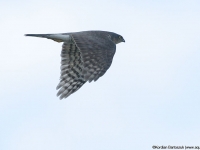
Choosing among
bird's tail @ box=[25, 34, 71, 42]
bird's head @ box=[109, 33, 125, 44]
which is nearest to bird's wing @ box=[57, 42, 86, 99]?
bird's tail @ box=[25, 34, 71, 42]

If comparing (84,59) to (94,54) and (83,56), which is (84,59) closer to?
(83,56)

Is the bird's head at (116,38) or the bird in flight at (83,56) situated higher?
the bird's head at (116,38)

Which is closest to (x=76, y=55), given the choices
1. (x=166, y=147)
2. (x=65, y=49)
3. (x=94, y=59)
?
(x=65, y=49)

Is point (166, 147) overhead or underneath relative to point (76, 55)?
underneath

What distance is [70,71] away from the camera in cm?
A: 1567

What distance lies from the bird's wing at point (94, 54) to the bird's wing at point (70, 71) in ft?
5.42

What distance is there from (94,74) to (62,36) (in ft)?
10.1

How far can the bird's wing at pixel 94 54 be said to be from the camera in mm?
11969

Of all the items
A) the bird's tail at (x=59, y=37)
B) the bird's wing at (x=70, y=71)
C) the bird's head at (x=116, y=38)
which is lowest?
the bird's wing at (x=70, y=71)

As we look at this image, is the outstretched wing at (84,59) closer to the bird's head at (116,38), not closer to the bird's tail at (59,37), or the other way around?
the bird's tail at (59,37)

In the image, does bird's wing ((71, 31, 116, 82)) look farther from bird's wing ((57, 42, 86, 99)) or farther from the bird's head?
the bird's head

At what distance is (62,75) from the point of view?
15625 mm

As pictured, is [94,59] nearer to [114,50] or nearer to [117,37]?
[114,50]

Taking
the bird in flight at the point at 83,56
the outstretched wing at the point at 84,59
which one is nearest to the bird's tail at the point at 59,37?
the bird in flight at the point at 83,56
